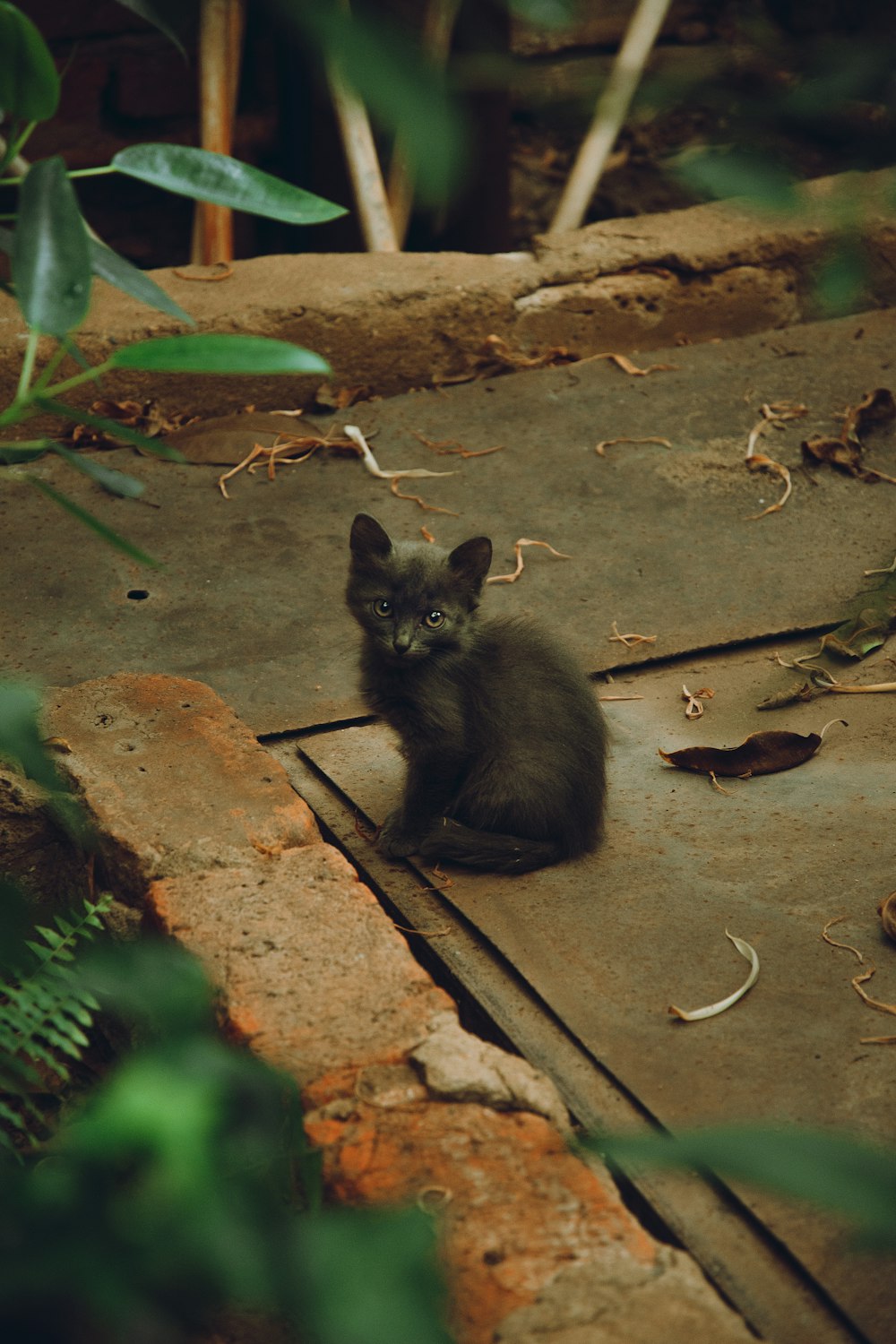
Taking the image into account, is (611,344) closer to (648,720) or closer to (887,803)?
(648,720)

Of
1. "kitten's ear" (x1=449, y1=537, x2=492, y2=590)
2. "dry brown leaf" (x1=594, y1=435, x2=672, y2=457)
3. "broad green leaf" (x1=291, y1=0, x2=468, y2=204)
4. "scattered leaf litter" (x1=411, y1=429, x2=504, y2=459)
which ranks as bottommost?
"scattered leaf litter" (x1=411, y1=429, x2=504, y2=459)

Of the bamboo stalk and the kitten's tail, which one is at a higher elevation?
the bamboo stalk

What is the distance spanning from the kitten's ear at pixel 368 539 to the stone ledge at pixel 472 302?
6.02 ft

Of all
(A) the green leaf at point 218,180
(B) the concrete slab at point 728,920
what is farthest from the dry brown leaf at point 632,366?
(A) the green leaf at point 218,180

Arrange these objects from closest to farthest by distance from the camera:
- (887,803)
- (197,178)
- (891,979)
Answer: (197,178) < (891,979) < (887,803)

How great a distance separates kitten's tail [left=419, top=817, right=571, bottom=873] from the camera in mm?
2918

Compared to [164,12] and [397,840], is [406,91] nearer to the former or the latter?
[164,12]

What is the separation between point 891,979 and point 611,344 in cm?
343

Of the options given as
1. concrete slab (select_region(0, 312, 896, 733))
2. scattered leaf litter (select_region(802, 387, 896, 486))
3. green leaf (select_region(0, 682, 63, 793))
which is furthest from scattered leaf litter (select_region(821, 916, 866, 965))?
scattered leaf litter (select_region(802, 387, 896, 486))

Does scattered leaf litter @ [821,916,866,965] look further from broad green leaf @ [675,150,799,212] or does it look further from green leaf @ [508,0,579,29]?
green leaf @ [508,0,579,29]

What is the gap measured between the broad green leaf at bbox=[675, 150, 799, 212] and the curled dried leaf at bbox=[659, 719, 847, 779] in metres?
2.51

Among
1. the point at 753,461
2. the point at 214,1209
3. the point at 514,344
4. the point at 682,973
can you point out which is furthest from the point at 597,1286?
the point at 514,344

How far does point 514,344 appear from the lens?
522 centimetres

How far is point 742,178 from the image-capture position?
81 centimetres
